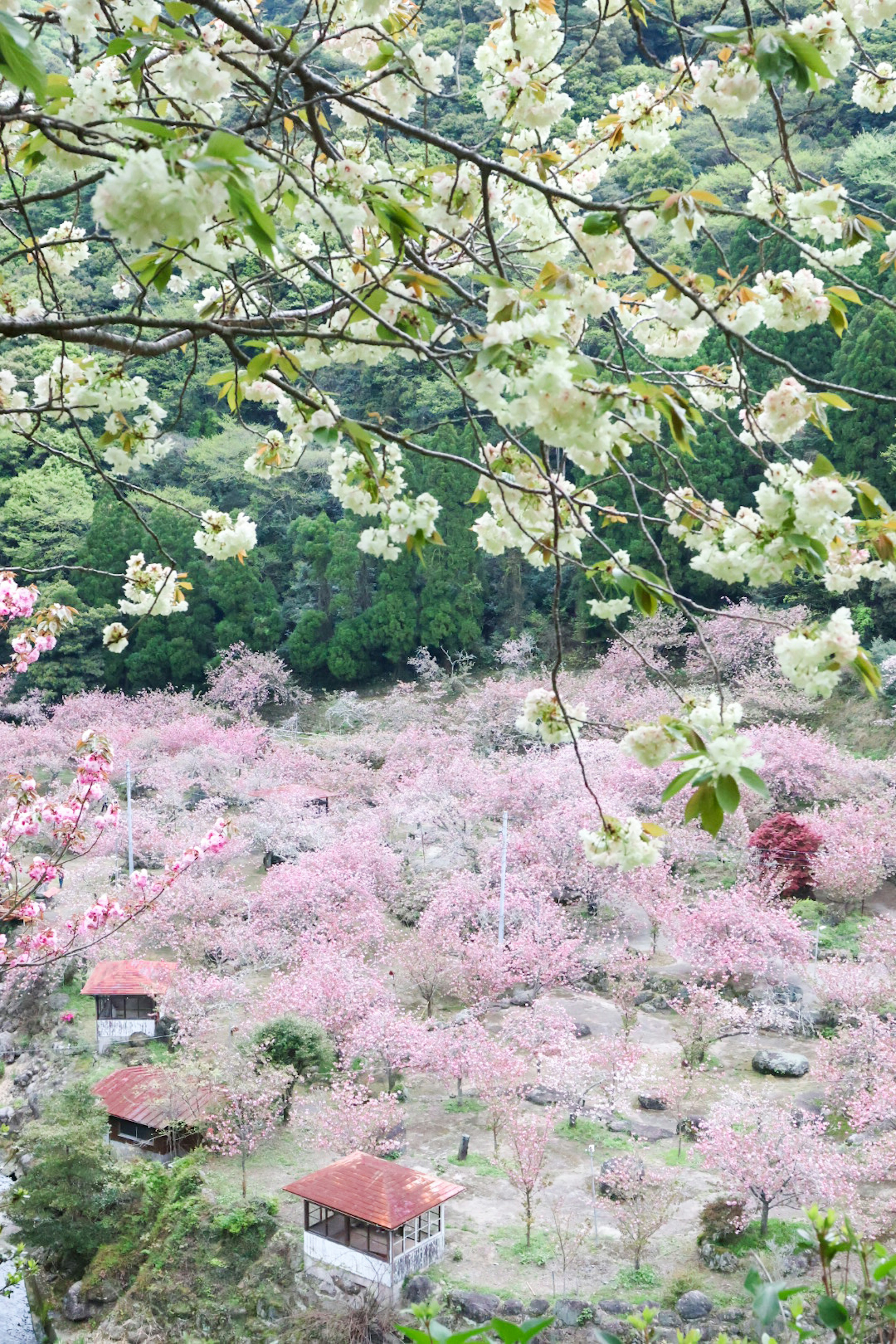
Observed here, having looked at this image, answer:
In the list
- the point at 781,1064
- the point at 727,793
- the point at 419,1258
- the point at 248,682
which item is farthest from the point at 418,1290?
the point at 248,682

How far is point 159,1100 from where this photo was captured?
7.18 meters

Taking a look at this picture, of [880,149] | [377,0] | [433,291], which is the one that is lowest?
[433,291]

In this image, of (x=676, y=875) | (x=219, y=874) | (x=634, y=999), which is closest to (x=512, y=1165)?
(x=634, y=999)

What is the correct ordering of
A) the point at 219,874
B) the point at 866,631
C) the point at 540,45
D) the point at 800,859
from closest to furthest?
1. the point at 540,45
2. the point at 800,859
3. the point at 219,874
4. the point at 866,631

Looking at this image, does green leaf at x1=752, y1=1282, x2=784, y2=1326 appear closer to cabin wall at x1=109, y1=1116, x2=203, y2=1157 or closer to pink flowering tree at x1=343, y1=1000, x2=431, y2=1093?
pink flowering tree at x1=343, y1=1000, x2=431, y2=1093

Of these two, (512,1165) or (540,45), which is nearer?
(540,45)

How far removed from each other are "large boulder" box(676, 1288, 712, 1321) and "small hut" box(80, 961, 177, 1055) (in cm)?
462

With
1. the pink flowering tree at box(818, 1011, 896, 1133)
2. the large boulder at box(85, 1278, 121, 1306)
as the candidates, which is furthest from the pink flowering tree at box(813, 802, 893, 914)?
the large boulder at box(85, 1278, 121, 1306)

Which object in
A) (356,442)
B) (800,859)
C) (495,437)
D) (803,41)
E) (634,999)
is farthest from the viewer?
(495,437)

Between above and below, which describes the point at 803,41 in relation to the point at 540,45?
below

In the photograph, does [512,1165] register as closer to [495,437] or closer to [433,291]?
[433,291]

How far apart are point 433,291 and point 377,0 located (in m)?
0.67

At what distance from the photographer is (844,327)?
6.16ft

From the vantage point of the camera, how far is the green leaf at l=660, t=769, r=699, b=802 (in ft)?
3.98
